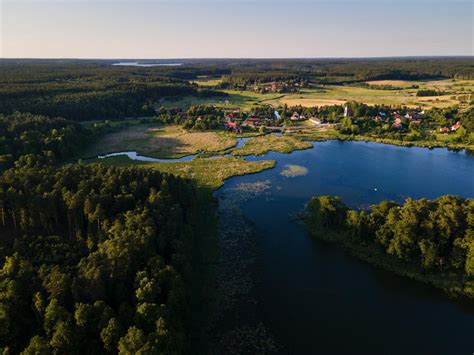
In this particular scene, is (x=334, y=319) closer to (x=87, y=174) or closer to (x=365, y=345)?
(x=365, y=345)

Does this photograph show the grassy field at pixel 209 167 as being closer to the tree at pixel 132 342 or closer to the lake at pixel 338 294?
the lake at pixel 338 294

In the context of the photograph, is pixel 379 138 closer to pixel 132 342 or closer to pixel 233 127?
pixel 233 127

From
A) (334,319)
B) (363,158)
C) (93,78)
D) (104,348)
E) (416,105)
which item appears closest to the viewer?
(104,348)

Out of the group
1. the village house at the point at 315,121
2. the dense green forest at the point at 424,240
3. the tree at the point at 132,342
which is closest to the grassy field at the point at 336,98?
the village house at the point at 315,121

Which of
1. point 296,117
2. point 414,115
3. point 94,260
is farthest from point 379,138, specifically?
point 94,260

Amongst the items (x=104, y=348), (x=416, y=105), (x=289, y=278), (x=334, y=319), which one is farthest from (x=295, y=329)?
(x=416, y=105)

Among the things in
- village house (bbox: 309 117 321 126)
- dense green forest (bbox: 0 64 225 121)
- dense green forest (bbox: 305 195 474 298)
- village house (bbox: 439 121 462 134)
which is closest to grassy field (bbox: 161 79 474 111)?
dense green forest (bbox: 0 64 225 121)

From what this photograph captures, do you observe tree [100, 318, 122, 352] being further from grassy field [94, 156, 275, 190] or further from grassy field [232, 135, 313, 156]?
grassy field [232, 135, 313, 156]
